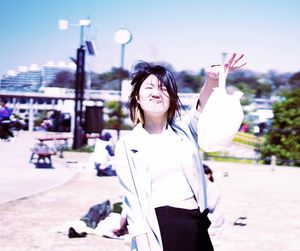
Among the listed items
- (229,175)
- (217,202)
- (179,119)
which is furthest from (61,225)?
(229,175)

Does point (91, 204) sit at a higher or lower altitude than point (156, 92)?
lower

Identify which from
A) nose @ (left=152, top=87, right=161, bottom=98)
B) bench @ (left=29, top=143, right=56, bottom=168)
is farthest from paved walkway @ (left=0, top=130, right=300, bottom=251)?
nose @ (left=152, top=87, right=161, bottom=98)

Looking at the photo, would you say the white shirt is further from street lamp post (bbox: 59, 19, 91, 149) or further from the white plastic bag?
street lamp post (bbox: 59, 19, 91, 149)

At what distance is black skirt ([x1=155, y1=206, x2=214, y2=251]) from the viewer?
217 cm

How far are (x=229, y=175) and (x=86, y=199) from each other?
20.0 feet

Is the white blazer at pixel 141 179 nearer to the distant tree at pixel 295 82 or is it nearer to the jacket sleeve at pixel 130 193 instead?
the jacket sleeve at pixel 130 193

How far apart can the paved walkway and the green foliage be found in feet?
10.8

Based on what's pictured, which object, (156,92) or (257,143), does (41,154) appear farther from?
(156,92)

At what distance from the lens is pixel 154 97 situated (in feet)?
7.56

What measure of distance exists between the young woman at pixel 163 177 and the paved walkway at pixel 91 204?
347 centimetres

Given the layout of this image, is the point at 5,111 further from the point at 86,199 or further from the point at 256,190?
the point at 256,190

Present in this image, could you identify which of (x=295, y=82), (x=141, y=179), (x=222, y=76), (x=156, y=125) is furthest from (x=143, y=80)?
(x=295, y=82)

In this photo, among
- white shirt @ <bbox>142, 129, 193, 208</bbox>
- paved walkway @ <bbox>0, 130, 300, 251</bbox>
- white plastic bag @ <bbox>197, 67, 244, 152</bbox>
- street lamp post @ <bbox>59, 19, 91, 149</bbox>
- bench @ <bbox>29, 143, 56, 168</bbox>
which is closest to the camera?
white plastic bag @ <bbox>197, 67, 244, 152</bbox>

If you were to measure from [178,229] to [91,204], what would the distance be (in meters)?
6.69
